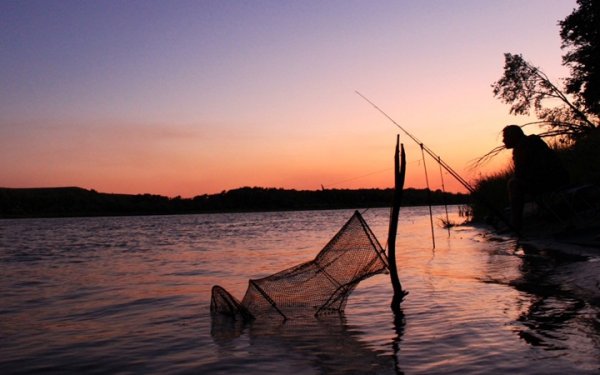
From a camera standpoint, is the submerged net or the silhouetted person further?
the silhouetted person

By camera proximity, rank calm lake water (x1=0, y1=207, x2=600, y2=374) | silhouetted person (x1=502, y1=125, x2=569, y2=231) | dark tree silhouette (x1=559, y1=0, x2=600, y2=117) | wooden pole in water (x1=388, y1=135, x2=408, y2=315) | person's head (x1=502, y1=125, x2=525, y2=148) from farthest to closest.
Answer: dark tree silhouette (x1=559, y1=0, x2=600, y2=117) → person's head (x1=502, y1=125, x2=525, y2=148) → silhouetted person (x1=502, y1=125, x2=569, y2=231) → wooden pole in water (x1=388, y1=135, x2=408, y2=315) → calm lake water (x1=0, y1=207, x2=600, y2=374)

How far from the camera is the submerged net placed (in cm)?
760

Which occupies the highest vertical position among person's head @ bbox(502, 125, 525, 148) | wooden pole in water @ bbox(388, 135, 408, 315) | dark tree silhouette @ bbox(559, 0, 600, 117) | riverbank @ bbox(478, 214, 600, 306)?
dark tree silhouette @ bbox(559, 0, 600, 117)

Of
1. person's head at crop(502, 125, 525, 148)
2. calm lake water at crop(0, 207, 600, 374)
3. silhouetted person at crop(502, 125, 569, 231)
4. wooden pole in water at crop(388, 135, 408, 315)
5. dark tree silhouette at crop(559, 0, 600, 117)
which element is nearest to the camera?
calm lake water at crop(0, 207, 600, 374)

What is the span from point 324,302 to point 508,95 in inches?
759

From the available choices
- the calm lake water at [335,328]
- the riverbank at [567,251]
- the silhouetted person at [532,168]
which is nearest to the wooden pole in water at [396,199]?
the calm lake water at [335,328]

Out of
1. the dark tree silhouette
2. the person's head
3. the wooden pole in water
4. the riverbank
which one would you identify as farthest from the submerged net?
the dark tree silhouette

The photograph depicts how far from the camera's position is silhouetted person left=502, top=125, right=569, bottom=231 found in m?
13.0

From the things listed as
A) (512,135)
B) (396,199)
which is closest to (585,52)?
(512,135)

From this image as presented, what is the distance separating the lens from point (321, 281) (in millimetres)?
7840

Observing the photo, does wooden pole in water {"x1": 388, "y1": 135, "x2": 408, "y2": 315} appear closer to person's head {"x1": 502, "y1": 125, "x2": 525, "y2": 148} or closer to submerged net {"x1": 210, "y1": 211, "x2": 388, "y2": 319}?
submerged net {"x1": 210, "y1": 211, "x2": 388, "y2": 319}

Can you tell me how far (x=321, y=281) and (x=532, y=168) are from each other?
7.47 m

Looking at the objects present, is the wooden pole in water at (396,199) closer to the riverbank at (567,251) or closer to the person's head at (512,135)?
the riverbank at (567,251)

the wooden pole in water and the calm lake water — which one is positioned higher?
→ the wooden pole in water
